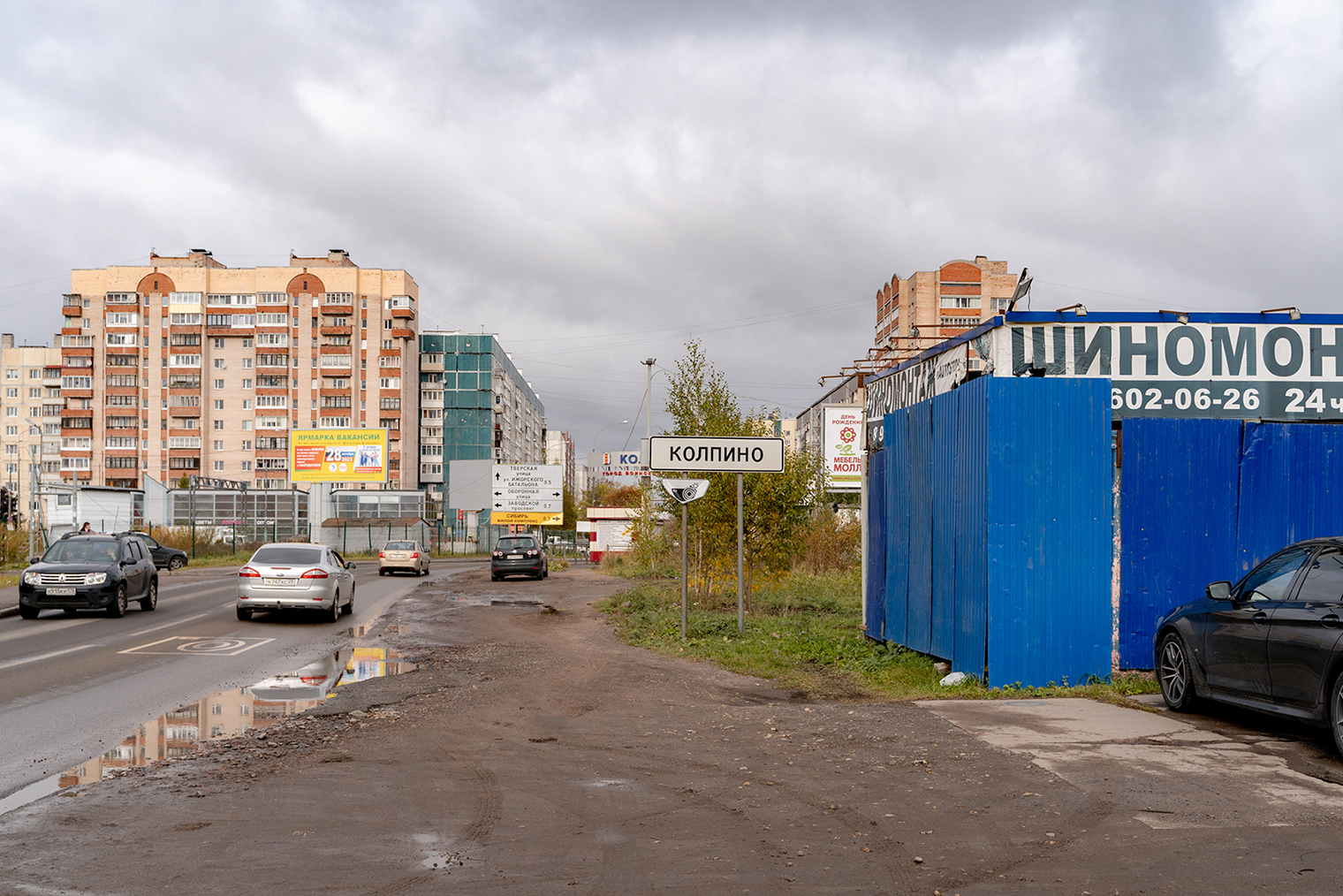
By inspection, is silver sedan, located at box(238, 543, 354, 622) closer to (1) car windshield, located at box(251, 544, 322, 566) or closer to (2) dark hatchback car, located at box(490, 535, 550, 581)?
(1) car windshield, located at box(251, 544, 322, 566)

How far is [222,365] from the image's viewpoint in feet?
338

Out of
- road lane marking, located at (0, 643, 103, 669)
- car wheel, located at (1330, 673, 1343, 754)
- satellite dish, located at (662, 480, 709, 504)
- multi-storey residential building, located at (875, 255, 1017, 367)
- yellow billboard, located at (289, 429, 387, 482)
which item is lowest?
road lane marking, located at (0, 643, 103, 669)

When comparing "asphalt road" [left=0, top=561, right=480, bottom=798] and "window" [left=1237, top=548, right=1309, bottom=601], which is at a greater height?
"window" [left=1237, top=548, right=1309, bottom=601]

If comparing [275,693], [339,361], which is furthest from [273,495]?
[275,693]

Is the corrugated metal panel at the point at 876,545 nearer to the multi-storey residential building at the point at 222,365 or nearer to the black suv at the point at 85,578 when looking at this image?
the black suv at the point at 85,578

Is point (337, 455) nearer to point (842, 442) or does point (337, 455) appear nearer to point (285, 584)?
point (842, 442)

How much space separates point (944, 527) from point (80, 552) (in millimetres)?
17509

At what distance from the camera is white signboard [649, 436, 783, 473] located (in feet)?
49.9

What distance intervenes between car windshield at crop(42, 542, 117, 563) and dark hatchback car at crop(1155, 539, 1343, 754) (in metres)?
19.5

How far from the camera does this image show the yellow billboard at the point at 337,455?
72375mm

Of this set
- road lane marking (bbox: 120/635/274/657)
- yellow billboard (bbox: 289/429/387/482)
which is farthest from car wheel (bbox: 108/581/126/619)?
yellow billboard (bbox: 289/429/387/482)

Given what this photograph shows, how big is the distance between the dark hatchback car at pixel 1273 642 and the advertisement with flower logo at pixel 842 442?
27.4m

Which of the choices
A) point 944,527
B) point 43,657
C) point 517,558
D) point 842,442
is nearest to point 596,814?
point 944,527

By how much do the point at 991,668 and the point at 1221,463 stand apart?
3289mm
